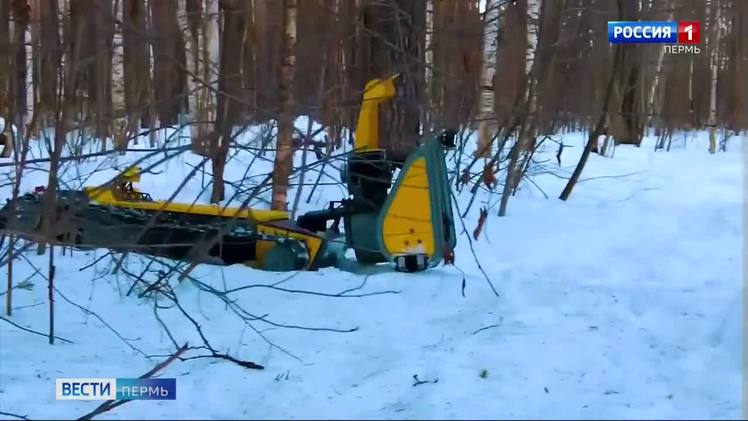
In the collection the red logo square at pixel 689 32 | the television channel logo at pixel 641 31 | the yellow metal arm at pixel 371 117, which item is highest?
the red logo square at pixel 689 32

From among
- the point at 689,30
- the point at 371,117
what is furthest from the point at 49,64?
the point at 689,30

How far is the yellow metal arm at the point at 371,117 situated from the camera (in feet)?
15.8

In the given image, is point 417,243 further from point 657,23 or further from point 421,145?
point 657,23

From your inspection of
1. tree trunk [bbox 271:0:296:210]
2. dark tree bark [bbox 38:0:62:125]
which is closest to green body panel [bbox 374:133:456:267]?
tree trunk [bbox 271:0:296:210]

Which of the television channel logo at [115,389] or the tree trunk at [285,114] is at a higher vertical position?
the tree trunk at [285,114]

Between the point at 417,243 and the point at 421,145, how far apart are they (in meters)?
0.55

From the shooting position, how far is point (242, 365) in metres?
3.53

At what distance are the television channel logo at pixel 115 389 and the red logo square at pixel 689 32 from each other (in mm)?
7855

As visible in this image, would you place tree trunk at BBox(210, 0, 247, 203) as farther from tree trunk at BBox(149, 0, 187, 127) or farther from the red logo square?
the red logo square

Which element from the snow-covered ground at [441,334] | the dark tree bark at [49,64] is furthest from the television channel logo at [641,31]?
the dark tree bark at [49,64]

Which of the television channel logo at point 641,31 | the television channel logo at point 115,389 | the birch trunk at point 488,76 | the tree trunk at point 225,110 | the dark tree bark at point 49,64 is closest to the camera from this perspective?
the television channel logo at point 115,389

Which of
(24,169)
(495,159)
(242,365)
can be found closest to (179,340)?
(242,365)

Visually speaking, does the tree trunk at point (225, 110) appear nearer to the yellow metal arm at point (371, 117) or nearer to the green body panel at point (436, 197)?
the yellow metal arm at point (371, 117)

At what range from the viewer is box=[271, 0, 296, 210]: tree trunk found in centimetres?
370
